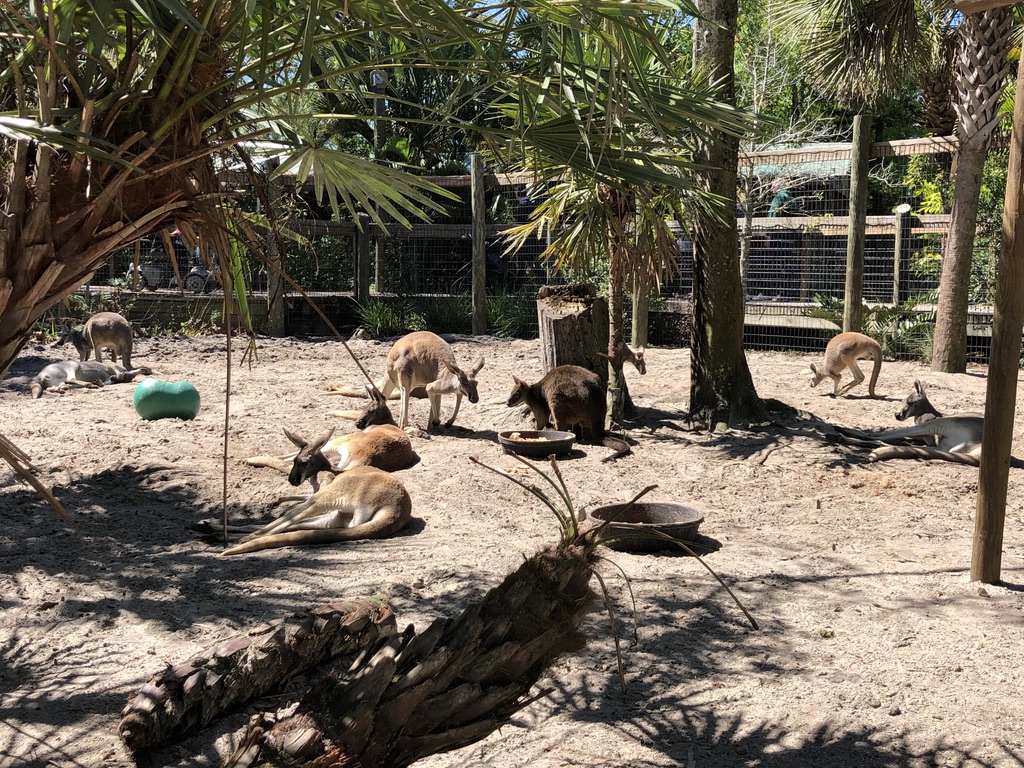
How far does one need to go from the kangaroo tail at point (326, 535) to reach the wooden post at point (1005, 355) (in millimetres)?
3398

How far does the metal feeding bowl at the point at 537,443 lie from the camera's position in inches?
309

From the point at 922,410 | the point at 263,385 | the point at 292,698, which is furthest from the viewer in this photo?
the point at 263,385

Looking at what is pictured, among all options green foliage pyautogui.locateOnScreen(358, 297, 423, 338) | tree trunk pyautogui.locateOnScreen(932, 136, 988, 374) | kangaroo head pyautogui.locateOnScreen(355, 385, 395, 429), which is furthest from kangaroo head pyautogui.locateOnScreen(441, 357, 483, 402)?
green foliage pyautogui.locateOnScreen(358, 297, 423, 338)

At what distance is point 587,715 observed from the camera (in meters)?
3.75

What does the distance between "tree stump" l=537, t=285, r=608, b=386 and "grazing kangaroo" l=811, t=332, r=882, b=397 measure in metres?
2.73

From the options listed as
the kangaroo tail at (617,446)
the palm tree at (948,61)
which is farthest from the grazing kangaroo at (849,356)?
the kangaroo tail at (617,446)

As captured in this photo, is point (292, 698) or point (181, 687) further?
point (292, 698)

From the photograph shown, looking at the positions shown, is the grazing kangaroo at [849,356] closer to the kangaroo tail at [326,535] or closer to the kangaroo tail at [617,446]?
the kangaroo tail at [617,446]

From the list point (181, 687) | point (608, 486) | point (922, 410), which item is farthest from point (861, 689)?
point (922, 410)

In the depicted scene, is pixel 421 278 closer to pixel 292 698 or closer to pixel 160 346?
pixel 160 346

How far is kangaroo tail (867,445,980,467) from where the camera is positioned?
7.60 metres

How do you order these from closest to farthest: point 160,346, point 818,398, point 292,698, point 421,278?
point 292,698, point 818,398, point 160,346, point 421,278

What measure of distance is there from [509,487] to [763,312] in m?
8.13

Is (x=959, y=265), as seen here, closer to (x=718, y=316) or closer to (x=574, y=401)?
(x=718, y=316)
